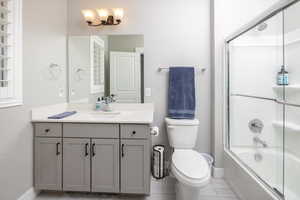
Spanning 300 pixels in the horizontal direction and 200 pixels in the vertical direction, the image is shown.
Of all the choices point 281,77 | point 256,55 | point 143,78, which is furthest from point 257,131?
point 143,78

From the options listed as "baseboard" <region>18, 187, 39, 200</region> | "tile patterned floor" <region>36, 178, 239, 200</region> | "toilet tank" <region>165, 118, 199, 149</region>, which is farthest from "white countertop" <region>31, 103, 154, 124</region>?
"tile patterned floor" <region>36, 178, 239, 200</region>

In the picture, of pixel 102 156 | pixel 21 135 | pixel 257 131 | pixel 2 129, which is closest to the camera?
pixel 2 129

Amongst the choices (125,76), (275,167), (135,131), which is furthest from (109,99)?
(275,167)

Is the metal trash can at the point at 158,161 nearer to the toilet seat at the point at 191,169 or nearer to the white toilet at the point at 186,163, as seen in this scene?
the white toilet at the point at 186,163

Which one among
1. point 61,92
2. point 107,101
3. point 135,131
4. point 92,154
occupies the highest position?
point 61,92

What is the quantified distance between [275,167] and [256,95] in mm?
929

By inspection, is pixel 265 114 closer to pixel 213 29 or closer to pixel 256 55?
pixel 256 55

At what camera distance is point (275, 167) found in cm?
196

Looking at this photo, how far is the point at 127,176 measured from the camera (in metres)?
2.02

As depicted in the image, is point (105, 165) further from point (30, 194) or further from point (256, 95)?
point (256, 95)

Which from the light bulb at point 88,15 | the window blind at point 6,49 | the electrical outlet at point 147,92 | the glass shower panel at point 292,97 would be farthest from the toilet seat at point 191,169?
the light bulb at point 88,15

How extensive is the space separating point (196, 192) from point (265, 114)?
141cm

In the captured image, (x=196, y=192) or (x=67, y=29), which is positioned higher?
(x=67, y=29)

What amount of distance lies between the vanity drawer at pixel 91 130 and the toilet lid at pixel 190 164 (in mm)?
643
